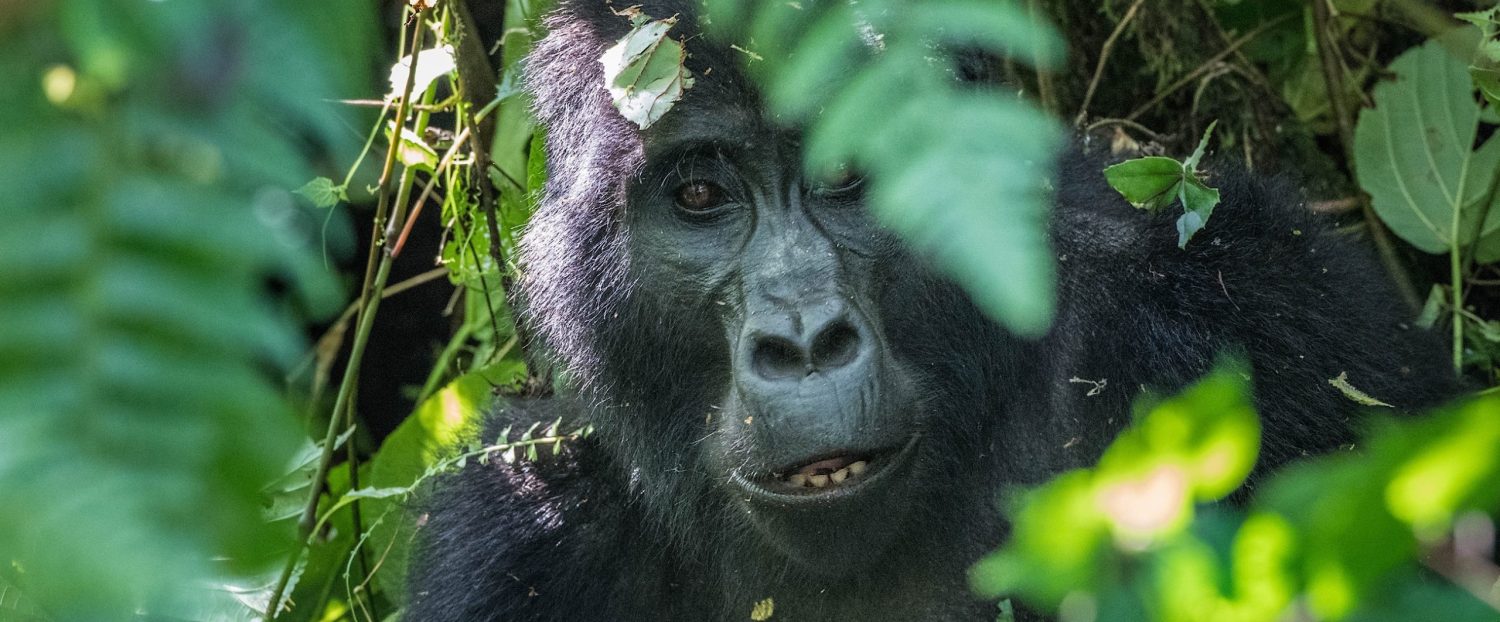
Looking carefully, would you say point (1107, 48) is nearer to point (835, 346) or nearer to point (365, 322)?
point (835, 346)

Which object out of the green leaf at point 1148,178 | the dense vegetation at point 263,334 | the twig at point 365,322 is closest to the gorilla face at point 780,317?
the green leaf at point 1148,178

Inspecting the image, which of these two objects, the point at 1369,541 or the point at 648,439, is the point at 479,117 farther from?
the point at 1369,541

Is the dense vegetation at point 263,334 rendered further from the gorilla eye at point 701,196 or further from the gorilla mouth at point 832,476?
the gorilla eye at point 701,196

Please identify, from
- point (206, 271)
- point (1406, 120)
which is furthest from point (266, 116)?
point (1406, 120)

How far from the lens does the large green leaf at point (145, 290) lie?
924mm

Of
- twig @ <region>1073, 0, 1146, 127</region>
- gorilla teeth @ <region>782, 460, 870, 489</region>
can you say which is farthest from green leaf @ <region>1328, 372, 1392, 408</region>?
twig @ <region>1073, 0, 1146, 127</region>

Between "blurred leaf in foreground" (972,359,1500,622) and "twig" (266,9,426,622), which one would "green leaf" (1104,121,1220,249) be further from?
"blurred leaf in foreground" (972,359,1500,622)

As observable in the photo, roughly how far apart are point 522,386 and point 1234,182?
1.85 m

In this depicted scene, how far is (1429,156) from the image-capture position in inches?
166

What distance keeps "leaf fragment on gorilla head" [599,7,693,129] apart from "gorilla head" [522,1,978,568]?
0.25 feet

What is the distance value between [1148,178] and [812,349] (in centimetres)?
97

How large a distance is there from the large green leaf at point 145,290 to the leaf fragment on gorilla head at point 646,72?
1.92m

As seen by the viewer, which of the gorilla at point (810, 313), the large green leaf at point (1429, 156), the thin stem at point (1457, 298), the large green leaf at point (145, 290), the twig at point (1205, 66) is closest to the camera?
the large green leaf at point (145, 290)

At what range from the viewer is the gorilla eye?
10.2 ft
